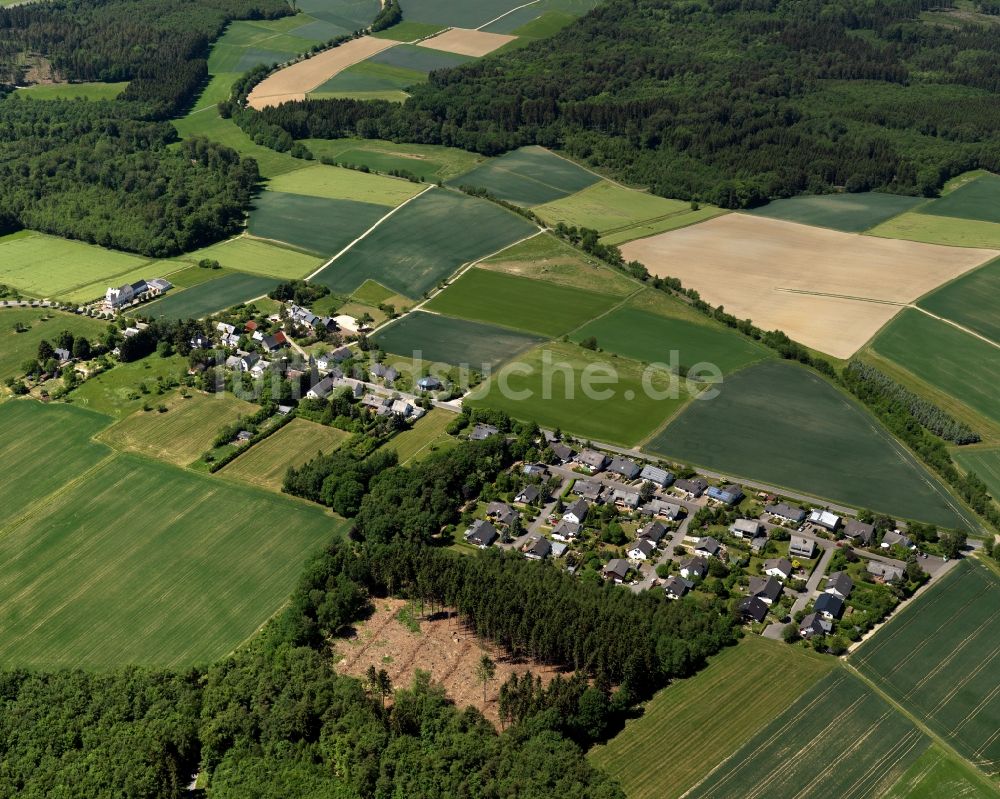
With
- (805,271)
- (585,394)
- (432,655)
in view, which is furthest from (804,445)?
(805,271)

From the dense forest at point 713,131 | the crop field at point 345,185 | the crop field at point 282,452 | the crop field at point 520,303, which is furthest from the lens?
the dense forest at point 713,131

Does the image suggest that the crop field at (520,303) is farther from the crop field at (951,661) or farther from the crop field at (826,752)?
the crop field at (826,752)

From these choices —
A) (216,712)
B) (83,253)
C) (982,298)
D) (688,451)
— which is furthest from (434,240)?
(216,712)

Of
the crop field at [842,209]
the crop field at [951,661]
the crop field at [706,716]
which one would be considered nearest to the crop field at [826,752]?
the crop field at [706,716]

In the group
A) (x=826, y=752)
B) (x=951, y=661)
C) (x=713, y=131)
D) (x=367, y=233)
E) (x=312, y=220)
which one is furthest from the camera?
(x=713, y=131)

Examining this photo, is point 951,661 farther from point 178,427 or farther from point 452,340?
point 178,427

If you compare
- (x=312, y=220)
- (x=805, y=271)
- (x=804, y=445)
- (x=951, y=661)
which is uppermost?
(x=312, y=220)
